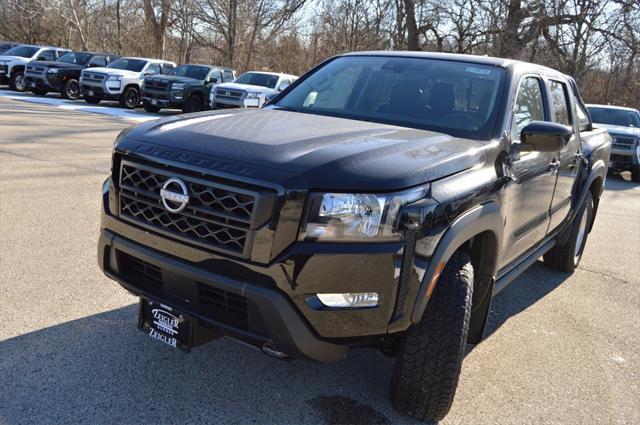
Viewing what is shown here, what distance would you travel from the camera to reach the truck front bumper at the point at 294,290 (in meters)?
2.31

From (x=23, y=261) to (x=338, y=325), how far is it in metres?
3.15

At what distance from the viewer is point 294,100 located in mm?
4043

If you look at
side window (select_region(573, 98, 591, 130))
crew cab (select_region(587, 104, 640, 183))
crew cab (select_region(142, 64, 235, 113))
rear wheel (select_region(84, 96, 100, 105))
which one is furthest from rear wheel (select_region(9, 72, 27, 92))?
side window (select_region(573, 98, 591, 130))

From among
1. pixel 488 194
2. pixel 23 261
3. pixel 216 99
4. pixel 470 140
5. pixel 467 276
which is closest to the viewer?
pixel 467 276

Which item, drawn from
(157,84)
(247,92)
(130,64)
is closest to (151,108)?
(157,84)

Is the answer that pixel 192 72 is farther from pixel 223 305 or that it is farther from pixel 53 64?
pixel 223 305

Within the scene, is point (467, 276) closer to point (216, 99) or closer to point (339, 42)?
point (216, 99)

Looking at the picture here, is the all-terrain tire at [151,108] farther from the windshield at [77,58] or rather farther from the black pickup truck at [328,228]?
the black pickup truck at [328,228]

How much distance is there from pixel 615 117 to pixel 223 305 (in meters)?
15.2

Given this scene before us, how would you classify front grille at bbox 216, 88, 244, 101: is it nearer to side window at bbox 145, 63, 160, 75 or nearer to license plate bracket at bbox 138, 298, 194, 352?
side window at bbox 145, 63, 160, 75

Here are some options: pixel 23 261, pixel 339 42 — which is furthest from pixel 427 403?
pixel 339 42

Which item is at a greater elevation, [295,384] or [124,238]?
[124,238]

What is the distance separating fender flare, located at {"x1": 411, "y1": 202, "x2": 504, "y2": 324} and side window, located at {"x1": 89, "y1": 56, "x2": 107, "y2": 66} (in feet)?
68.6

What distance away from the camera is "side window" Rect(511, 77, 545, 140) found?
3.52 metres
